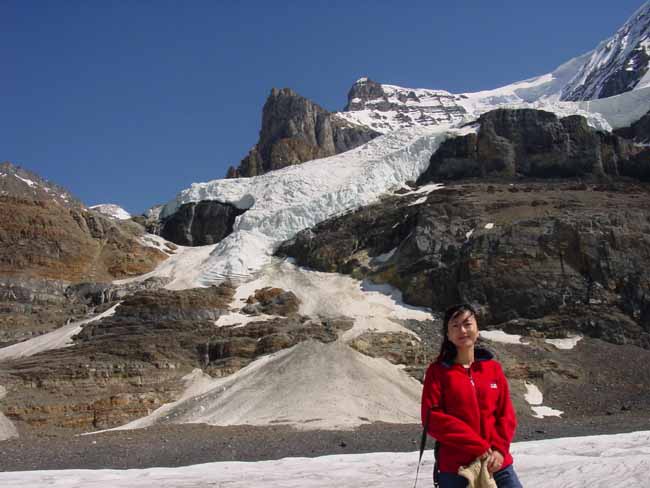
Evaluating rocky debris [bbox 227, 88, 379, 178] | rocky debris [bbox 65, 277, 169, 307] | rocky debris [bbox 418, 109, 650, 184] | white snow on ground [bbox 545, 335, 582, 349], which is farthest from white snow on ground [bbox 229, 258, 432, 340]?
rocky debris [bbox 227, 88, 379, 178]

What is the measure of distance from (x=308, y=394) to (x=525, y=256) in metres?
20.2

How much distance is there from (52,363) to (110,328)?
18.2 feet

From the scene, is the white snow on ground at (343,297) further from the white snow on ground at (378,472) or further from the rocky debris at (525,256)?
the white snow on ground at (378,472)

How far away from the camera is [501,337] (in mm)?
37062

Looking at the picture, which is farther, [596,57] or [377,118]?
[596,57]

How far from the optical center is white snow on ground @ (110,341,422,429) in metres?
25.3

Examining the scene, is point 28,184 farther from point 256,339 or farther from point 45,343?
point 256,339

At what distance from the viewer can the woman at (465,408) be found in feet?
15.4

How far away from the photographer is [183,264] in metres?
57.9

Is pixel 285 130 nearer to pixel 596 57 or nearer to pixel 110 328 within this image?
pixel 110 328

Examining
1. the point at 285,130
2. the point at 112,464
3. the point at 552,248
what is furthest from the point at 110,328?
the point at 285,130

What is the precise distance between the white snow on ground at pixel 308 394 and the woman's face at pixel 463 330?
61.1ft

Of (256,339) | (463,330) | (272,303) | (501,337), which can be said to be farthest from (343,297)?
(463,330)

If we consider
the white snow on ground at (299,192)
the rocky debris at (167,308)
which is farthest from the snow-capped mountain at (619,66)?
the rocky debris at (167,308)
